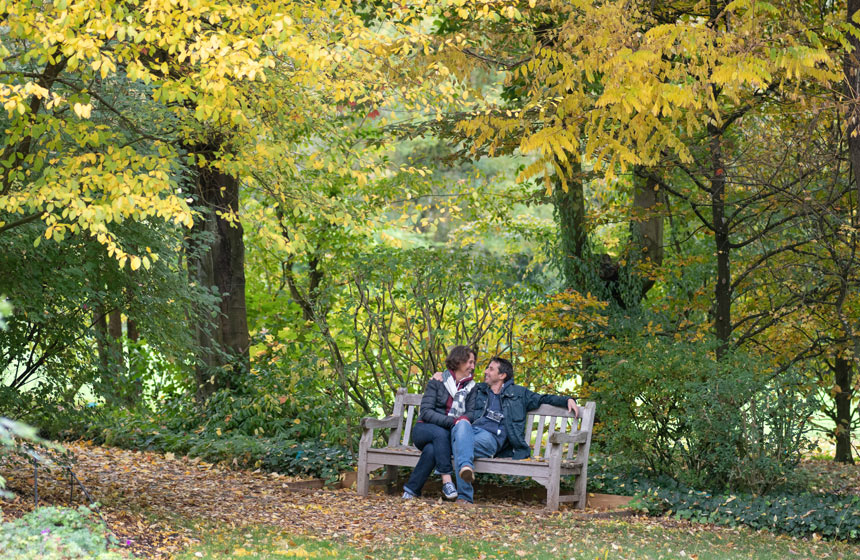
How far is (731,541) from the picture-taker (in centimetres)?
608

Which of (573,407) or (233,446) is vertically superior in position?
(573,407)

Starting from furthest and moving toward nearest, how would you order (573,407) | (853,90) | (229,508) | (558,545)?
1. (573,407)
2. (229,508)
3. (853,90)
4. (558,545)

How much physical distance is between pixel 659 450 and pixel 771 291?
3936 mm

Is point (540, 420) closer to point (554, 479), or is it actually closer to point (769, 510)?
point (554, 479)

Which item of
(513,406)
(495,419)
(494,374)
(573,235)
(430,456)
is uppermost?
(573,235)

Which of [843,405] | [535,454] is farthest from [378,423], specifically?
A: [843,405]

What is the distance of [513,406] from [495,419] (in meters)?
0.18

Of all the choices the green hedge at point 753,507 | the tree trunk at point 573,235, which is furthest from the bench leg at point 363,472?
the tree trunk at point 573,235

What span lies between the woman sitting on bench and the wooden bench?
16 cm

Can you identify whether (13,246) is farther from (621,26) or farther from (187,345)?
(621,26)

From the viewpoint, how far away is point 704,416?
717cm

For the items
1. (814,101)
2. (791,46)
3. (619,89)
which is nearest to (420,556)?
(619,89)

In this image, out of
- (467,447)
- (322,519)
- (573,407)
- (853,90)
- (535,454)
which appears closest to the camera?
(853,90)

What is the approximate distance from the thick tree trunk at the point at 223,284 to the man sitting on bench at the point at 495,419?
12.2 ft
